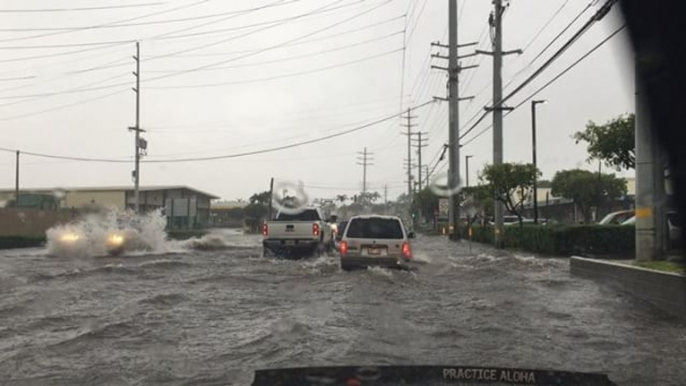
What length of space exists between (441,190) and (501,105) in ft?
75.2

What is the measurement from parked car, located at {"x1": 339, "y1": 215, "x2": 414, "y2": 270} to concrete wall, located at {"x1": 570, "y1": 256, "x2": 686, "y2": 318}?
14.9 feet

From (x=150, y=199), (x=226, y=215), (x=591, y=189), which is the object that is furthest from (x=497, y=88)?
(x=226, y=215)

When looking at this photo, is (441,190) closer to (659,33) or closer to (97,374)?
(659,33)

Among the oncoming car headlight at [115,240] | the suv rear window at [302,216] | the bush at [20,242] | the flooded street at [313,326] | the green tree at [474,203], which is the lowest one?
the flooded street at [313,326]

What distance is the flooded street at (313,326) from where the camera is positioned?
7.85 m

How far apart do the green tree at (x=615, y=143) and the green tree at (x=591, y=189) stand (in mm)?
31192

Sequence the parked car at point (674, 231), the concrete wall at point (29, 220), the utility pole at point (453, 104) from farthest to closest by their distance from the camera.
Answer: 1. the utility pole at point (453, 104)
2. the concrete wall at point (29, 220)
3. the parked car at point (674, 231)

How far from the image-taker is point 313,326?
10359mm

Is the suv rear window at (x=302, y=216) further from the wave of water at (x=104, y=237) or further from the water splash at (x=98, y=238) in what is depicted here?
the water splash at (x=98, y=238)

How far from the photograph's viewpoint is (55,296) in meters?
14.3

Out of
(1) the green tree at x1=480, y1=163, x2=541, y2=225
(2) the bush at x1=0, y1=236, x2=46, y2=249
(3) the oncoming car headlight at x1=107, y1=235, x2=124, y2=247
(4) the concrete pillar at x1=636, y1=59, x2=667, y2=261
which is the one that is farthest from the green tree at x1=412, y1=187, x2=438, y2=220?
(4) the concrete pillar at x1=636, y1=59, x2=667, y2=261

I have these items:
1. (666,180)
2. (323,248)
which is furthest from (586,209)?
(666,180)

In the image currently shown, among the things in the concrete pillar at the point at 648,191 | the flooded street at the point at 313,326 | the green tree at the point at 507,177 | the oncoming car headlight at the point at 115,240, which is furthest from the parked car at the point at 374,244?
the green tree at the point at 507,177

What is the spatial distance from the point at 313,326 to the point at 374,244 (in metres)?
7.62
